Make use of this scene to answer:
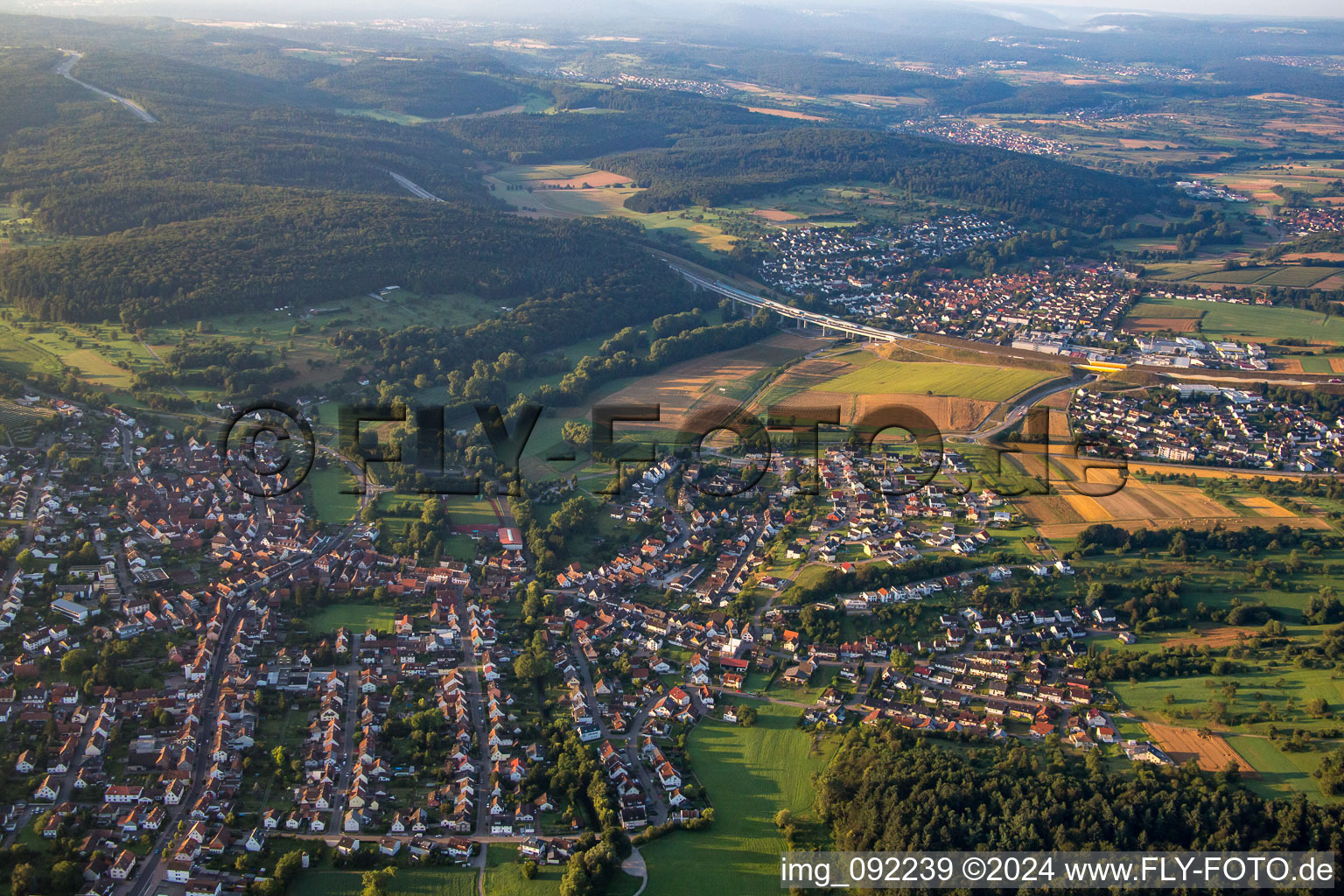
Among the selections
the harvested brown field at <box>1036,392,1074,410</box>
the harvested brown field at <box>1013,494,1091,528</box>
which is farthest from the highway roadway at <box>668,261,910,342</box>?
the harvested brown field at <box>1013,494,1091,528</box>

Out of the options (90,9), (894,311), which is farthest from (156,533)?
(90,9)

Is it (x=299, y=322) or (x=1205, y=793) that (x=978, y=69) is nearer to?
(x=299, y=322)

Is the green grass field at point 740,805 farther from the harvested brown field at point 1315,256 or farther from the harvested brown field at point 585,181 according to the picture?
the harvested brown field at point 585,181

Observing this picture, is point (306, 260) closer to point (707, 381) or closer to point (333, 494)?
point (707, 381)

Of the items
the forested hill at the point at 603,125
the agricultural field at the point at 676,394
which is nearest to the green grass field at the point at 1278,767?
the agricultural field at the point at 676,394

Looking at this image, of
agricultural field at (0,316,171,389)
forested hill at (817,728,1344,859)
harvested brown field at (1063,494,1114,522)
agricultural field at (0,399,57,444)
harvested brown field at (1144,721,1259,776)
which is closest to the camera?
forested hill at (817,728,1344,859)

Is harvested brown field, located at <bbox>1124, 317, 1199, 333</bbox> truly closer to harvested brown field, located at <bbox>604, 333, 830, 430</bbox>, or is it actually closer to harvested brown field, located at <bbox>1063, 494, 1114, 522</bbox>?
harvested brown field, located at <bbox>604, 333, 830, 430</bbox>
